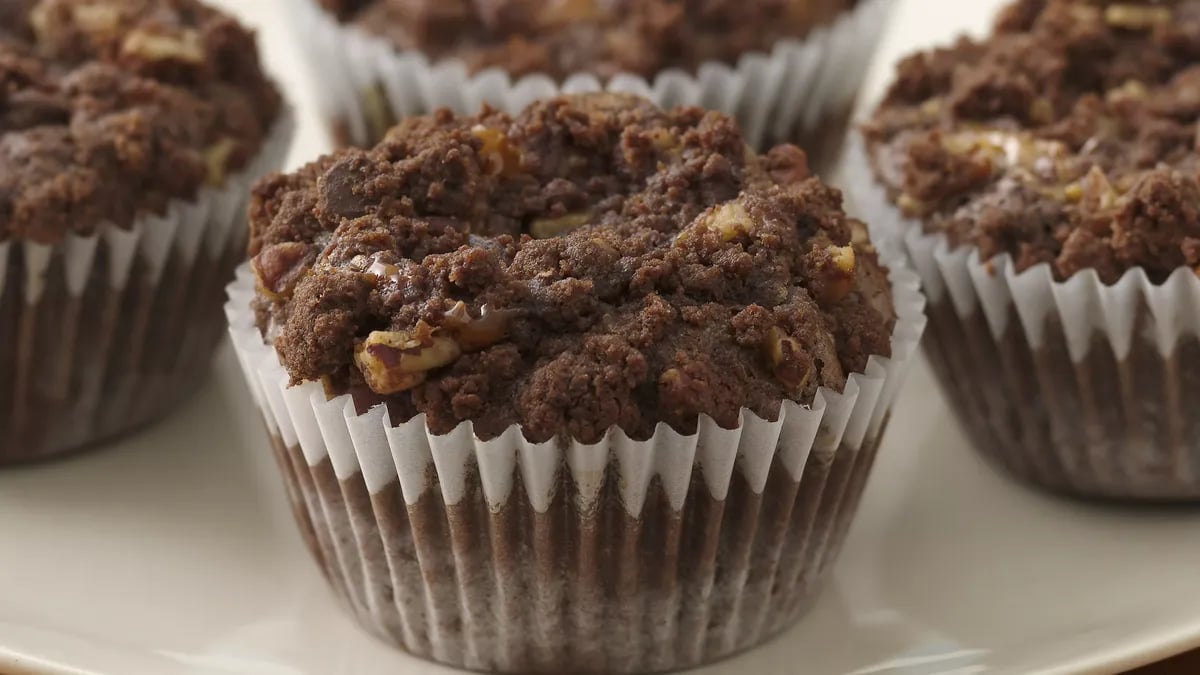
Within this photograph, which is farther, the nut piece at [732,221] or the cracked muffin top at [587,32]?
the cracked muffin top at [587,32]

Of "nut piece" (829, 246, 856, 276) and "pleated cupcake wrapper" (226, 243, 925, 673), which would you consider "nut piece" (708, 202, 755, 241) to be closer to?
"nut piece" (829, 246, 856, 276)

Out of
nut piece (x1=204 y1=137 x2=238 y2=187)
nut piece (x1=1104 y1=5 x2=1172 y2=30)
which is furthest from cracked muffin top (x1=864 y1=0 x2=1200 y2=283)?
nut piece (x1=204 y1=137 x2=238 y2=187)

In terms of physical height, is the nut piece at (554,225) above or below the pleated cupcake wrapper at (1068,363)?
above

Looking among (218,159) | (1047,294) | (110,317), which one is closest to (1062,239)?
(1047,294)

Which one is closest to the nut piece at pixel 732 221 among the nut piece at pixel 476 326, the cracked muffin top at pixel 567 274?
the cracked muffin top at pixel 567 274

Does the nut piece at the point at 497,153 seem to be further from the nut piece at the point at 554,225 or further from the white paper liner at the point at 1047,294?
the white paper liner at the point at 1047,294

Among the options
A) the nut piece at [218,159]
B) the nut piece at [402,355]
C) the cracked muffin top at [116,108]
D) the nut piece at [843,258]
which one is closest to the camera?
the nut piece at [402,355]

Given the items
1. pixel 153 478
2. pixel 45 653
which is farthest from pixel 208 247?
pixel 45 653
